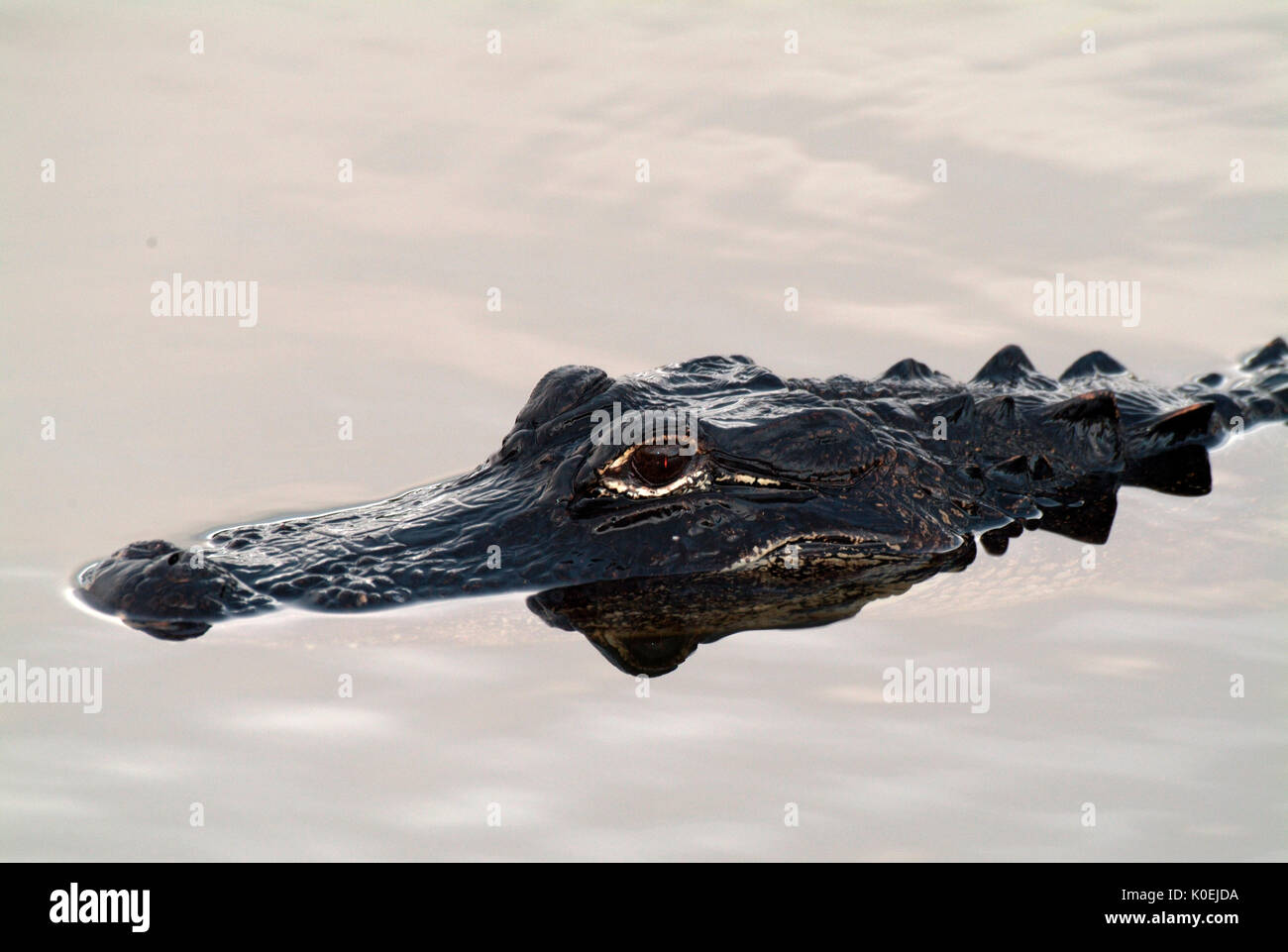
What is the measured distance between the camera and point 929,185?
12.3 meters

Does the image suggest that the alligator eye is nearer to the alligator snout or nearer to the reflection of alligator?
the reflection of alligator

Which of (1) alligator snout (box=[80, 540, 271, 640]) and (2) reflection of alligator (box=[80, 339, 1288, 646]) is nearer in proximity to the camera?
(1) alligator snout (box=[80, 540, 271, 640])

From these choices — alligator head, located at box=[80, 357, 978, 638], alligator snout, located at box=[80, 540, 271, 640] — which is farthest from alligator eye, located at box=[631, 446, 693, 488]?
alligator snout, located at box=[80, 540, 271, 640]

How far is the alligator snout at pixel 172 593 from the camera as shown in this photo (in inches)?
222

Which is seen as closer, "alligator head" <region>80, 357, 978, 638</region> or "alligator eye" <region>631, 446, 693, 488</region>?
"alligator head" <region>80, 357, 978, 638</region>

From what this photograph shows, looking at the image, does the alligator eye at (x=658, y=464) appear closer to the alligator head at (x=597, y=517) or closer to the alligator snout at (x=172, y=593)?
the alligator head at (x=597, y=517)

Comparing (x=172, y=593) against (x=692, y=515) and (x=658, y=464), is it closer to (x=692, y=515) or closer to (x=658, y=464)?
(x=658, y=464)

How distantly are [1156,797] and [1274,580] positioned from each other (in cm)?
209

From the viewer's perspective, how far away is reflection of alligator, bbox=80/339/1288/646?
589 centimetres

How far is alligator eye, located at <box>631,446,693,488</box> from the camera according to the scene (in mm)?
6090

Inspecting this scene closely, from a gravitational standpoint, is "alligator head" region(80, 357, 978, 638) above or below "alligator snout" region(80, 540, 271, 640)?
above

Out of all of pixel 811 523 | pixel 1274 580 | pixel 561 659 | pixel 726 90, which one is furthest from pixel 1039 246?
pixel 561 659

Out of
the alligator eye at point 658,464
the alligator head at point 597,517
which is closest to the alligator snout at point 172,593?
the alligator head at point 597,517

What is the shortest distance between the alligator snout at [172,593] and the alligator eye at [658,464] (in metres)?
1.47
